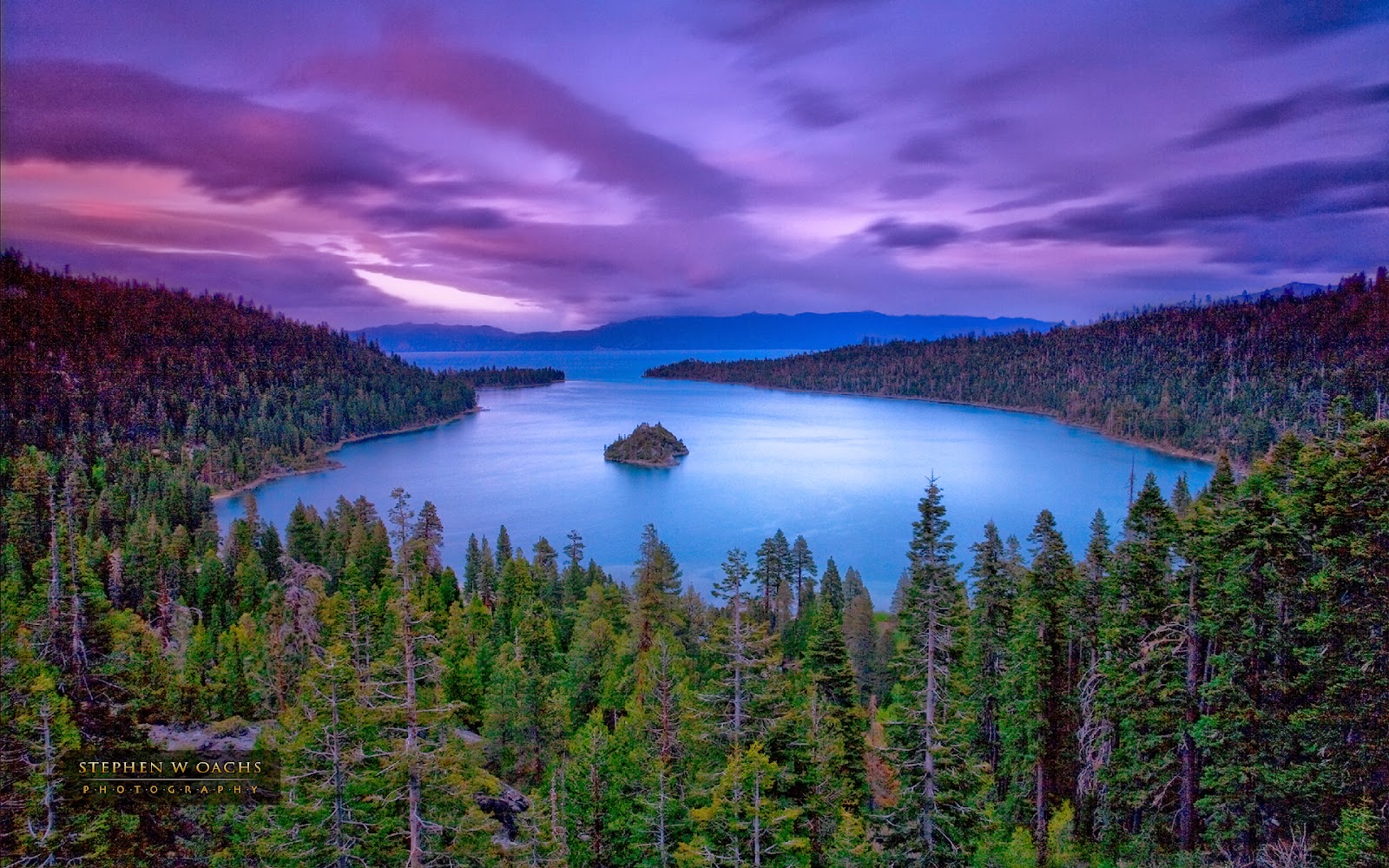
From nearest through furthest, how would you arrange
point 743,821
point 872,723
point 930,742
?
point 743,821 → point 930,742 → point 872,723

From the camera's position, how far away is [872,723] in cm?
2884

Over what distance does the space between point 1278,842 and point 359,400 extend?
168 meters

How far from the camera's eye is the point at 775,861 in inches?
520

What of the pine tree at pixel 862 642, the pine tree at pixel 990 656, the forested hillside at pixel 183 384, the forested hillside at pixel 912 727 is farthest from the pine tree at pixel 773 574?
the forested hillside at pixel 183 384

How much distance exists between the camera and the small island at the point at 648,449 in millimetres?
110562

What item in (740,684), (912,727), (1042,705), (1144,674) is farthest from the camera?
(1042,705)

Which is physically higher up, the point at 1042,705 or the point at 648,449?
the point at 648,449

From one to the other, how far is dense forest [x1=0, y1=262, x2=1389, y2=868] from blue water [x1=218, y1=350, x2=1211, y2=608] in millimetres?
24777

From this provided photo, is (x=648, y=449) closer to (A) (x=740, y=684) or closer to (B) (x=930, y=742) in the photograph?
(A) (x=740, y=684)

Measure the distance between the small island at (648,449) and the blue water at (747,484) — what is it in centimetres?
332

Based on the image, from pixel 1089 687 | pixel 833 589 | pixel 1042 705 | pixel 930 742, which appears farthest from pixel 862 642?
pixel 930 742

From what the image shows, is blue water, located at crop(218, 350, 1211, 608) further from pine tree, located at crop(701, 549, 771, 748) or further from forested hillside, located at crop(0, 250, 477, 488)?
pine tree, located at crop(701, 549, 771, 748)

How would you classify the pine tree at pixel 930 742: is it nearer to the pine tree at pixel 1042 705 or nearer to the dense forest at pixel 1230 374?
the pine tree at pixel 1042 705

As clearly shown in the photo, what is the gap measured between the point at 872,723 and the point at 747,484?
6430cm
